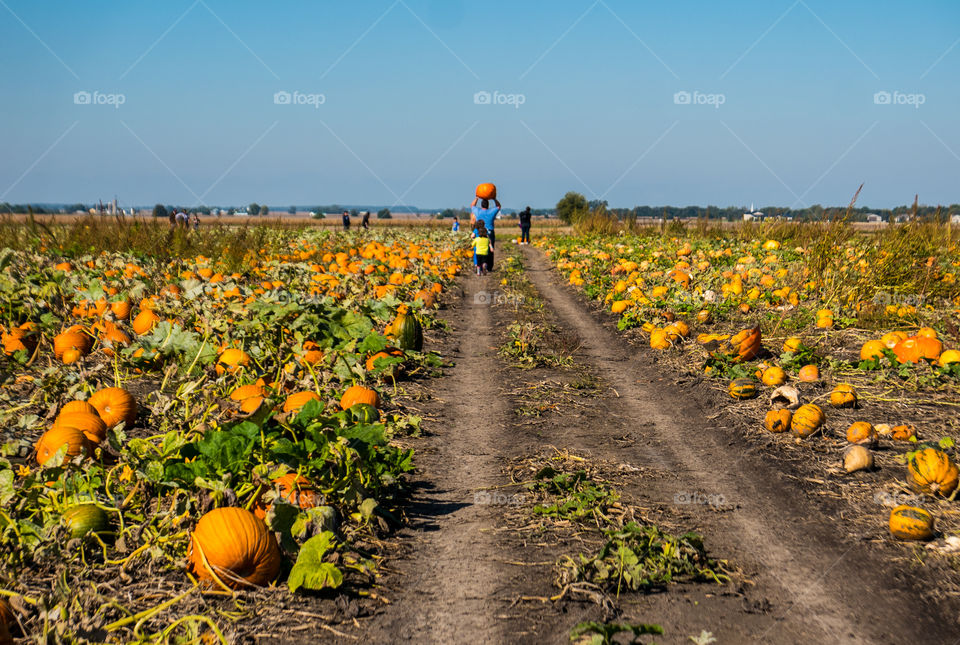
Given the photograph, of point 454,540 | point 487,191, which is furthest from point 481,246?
point 454,540

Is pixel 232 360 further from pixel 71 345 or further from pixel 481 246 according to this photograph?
pixel 481 246

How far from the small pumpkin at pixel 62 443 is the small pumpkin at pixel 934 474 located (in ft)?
18.1

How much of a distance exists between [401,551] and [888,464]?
12.4 feet

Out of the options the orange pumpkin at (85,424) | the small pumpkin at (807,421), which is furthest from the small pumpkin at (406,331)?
the small pumpkin at (807,421)

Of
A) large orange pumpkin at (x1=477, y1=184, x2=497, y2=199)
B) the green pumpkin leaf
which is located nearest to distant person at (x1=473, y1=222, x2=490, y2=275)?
large orange pumpkin at (x1=477, y1=184, x2=497, y2=199)

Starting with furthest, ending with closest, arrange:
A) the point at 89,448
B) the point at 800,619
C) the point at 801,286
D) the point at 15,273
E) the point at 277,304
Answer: the point at 801,286 → the point at 15,273 → the point at 277,304 → the point at 89,448 → the point at 800,619

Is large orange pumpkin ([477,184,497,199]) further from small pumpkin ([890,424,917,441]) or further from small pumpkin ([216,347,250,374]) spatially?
small pumpkin ([890,424,917,441])

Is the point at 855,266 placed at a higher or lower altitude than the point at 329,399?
higher

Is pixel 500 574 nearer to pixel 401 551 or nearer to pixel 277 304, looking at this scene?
pixel 401 551

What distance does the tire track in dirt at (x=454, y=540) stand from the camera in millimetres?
3189

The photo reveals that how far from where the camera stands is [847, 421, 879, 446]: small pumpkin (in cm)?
521

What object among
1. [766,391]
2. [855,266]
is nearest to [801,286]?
[855,266]

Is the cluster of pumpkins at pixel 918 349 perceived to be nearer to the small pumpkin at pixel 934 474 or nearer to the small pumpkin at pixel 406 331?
the small pumpkin at pixel 934 474

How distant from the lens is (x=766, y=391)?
22.9 feet
